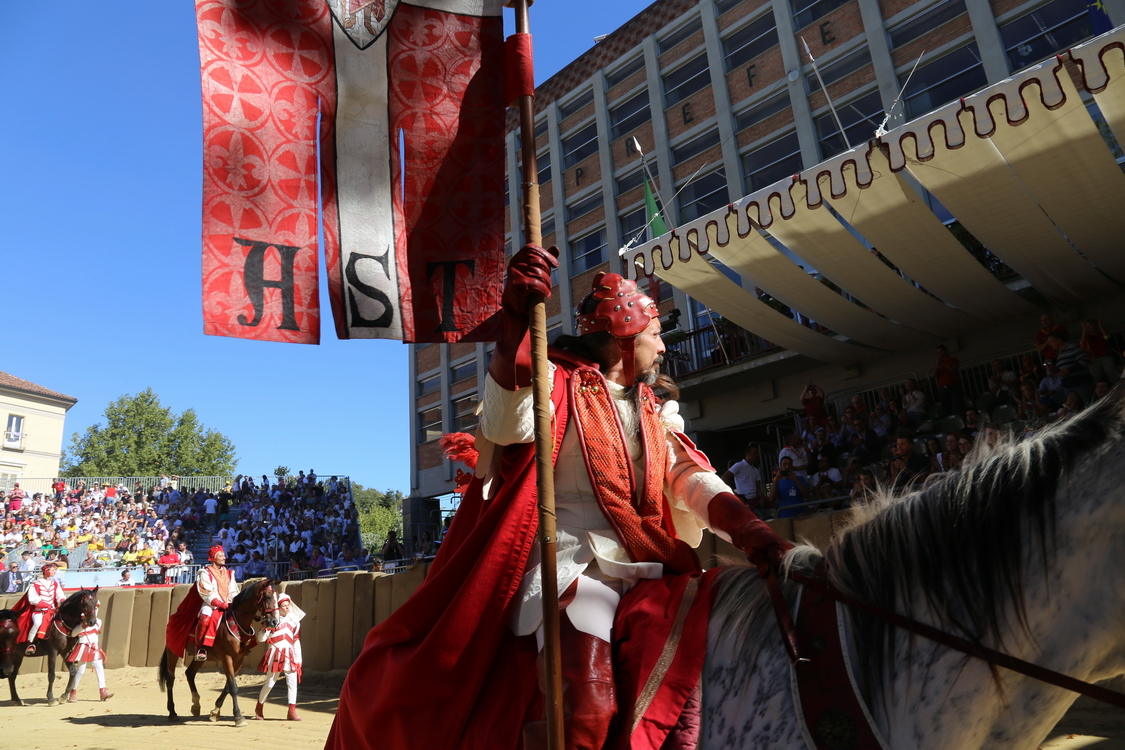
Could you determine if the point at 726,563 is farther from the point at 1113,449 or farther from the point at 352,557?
the point at 352,557

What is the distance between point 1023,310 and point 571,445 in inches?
456

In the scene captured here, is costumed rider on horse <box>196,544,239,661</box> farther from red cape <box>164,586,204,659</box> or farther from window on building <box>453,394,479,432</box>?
window on building <box>453,394,479,432</box>

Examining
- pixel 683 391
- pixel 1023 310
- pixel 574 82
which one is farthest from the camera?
pixel 574 82

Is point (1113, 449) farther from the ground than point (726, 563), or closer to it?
farther from the ground

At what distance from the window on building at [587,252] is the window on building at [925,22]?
32.6ft

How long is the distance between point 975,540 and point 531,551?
113 centimetres

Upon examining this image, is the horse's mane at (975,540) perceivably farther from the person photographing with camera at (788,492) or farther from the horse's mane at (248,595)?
the horse's mane at (248,595)

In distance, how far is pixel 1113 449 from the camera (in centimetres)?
142

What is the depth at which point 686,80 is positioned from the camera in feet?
74.3

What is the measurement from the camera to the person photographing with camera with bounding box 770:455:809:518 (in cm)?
969

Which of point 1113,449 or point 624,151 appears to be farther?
point 624,151

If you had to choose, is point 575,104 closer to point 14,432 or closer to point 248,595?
point 248,595

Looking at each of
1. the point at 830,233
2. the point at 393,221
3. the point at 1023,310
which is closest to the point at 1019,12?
the point at 1023,310

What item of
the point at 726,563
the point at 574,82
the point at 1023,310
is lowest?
the point at 726,563
